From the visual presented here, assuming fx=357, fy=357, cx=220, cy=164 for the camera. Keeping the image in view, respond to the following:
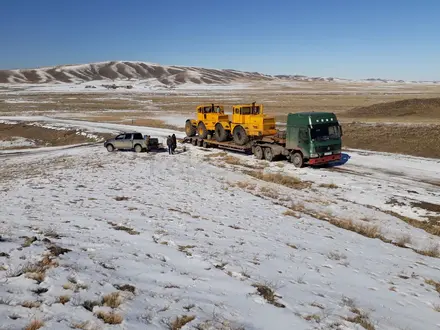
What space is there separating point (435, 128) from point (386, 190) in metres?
19.2

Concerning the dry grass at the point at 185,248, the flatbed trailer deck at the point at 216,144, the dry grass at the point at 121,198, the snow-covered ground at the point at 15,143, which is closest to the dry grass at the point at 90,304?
the dry grass at the point at 185,248

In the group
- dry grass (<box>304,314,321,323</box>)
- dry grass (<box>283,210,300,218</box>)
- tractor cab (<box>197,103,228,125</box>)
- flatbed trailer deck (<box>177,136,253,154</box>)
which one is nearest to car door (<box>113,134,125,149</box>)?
flatbed trailer deck (<box>177,136,253,154</box>)

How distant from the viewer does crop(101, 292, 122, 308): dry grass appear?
5926 mm

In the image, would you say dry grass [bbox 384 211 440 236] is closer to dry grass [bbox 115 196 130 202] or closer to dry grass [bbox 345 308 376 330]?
dry grass [bbox 345 308 376 330]

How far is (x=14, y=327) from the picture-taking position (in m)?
4.91

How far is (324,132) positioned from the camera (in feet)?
70.3

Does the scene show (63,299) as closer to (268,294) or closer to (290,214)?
(268,294)

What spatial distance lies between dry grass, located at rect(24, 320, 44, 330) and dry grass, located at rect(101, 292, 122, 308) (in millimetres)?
1072

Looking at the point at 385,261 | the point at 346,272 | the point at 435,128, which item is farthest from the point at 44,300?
the point at 435,128

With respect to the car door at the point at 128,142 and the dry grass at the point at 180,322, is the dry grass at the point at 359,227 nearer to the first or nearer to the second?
the dry grass at the point at 180,322

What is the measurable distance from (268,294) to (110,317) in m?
3.04

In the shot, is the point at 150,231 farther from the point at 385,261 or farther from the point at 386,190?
the point at 386,190

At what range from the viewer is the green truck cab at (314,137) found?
2105 cm

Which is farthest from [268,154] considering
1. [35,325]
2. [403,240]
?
[35,325]
